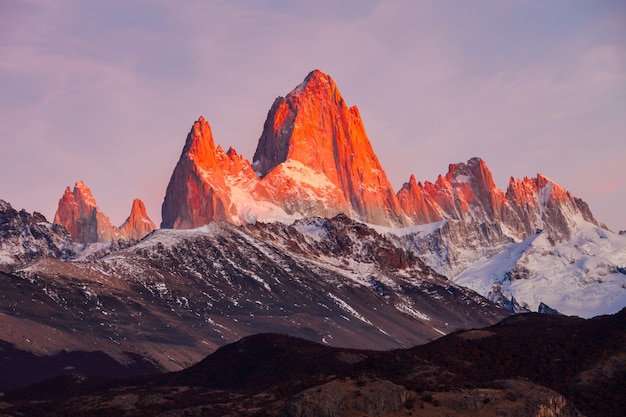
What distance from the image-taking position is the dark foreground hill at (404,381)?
102188mm

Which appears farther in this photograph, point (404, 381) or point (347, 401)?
point (404, 381)

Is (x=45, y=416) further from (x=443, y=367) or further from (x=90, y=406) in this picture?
(x=443, y=367)

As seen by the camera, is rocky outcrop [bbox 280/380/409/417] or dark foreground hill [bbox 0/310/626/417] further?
dark foreground hill [bbox 0/310/626/417]

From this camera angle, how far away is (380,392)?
102 meters

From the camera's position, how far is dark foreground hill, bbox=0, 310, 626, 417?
102 m

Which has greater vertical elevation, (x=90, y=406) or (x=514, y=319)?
(x=514, y=319)

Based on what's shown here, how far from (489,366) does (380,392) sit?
77.2 ft

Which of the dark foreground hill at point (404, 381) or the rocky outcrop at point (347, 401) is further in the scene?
the dark foreground hill at point (404, 381)

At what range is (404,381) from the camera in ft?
367

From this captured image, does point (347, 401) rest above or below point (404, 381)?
below

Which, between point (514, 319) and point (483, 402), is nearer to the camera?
point (483, 402)

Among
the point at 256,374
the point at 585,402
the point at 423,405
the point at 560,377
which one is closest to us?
the point at 423,405

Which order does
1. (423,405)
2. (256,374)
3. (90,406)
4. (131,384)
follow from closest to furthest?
(423,405) → (90,406) → (256,374) → (131,384)

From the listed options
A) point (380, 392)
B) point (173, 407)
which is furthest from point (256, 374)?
point (380, 392)
